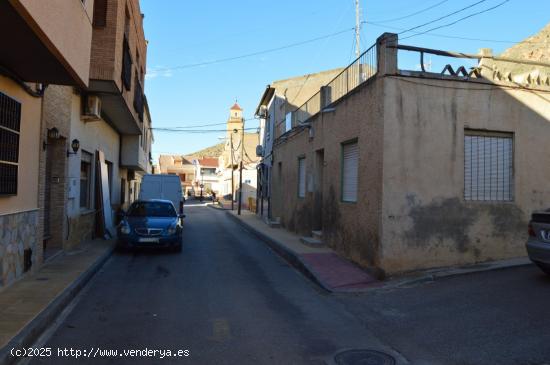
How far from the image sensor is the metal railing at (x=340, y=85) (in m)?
10.4

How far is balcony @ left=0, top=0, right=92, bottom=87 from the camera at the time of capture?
5.05 meters

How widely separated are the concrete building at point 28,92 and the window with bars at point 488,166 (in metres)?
7.51

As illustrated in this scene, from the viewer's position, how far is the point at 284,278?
966 centimetres

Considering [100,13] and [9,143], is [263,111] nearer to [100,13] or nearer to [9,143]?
[100,13]

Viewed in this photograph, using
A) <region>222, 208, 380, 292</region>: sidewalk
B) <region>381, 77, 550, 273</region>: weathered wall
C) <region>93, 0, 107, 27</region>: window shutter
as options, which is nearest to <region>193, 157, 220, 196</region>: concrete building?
<region>222, 208, 380, 292</region>: sidewalk

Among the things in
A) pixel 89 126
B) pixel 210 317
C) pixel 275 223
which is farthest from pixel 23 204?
pixel 275 223

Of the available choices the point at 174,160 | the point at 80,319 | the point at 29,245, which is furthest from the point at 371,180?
the point at 174,160

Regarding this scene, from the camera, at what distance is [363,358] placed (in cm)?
493

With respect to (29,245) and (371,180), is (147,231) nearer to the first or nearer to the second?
(29,245)

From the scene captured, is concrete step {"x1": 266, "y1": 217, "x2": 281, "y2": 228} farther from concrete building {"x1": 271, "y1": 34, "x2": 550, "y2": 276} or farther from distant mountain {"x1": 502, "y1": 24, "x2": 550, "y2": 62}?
distant mountain {"x1": 502, "y1": 24, "x2": 550, "y2": 62}

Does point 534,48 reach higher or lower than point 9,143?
higher

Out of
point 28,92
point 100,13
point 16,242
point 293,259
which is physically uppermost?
point 100,13

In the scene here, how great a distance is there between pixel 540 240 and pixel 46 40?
777 cm

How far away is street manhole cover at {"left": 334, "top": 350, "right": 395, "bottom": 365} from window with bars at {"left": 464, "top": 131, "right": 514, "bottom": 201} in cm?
533
